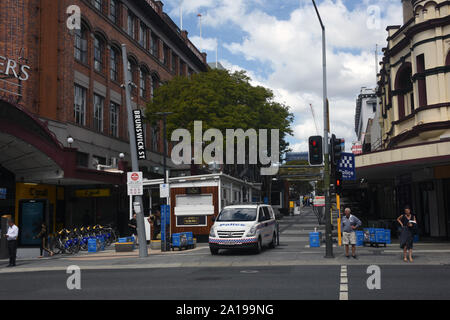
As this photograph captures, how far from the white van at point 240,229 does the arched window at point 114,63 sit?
22.5 metres

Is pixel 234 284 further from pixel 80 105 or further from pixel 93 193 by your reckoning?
pixel 80 105

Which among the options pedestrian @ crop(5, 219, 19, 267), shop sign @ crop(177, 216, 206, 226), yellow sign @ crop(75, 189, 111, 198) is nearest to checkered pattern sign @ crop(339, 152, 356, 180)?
shop sign @ crop(177, 216, 206, 226)

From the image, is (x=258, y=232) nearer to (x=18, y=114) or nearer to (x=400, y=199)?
(x=18, y=114)

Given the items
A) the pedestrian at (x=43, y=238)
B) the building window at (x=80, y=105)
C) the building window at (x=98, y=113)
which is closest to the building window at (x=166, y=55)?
the building window at (x=98, y=113)

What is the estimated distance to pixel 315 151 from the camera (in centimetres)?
1928

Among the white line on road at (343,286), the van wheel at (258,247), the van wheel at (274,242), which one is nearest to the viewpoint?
the white line on road at (343,286)

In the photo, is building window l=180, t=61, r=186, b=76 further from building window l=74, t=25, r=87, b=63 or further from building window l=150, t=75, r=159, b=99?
building window l=74, t=25, r=87, b=63

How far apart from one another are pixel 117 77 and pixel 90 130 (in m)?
7.69

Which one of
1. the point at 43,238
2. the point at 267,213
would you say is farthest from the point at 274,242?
the point at 43,238

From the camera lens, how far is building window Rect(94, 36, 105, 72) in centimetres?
3734

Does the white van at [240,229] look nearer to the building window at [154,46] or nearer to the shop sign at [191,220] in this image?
the shop sign at [191,220]

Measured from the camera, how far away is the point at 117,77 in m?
41.1

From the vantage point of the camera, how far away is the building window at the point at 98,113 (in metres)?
36.8

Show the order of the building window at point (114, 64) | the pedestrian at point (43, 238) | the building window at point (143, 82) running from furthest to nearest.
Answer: the building window at point (143, 82) < the building window at point (114, 64) < the pedestrian at point (43, 238)
